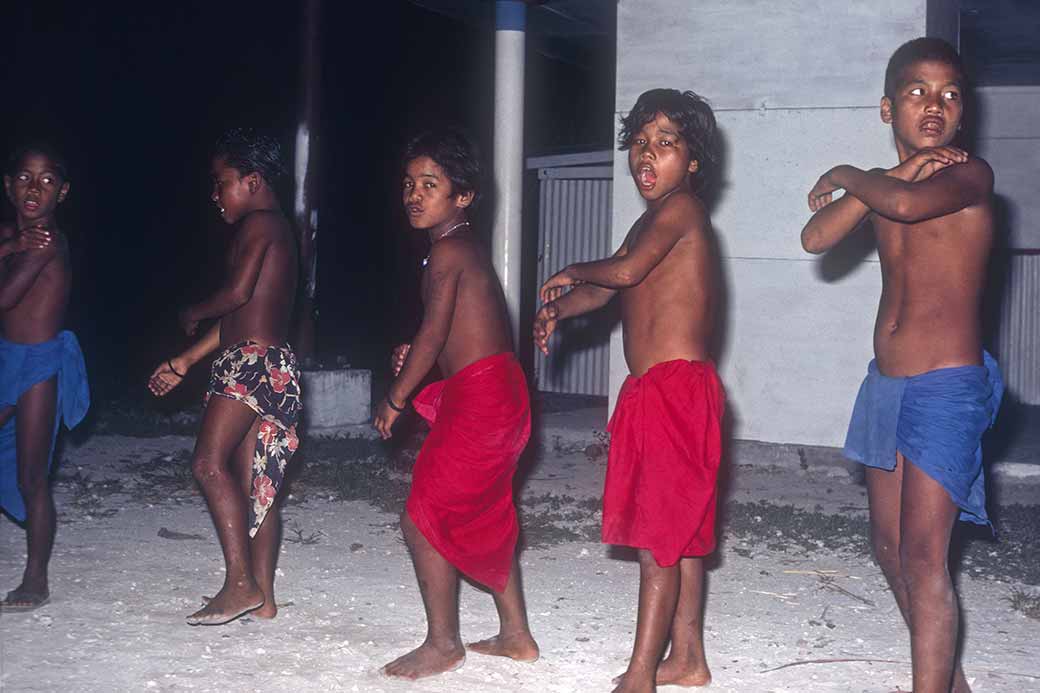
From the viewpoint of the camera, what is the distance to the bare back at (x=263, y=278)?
4422 mm

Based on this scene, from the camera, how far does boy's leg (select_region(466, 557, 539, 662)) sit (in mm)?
4148

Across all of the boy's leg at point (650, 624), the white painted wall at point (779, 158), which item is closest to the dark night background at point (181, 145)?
the white painted wall at point (779, 158)

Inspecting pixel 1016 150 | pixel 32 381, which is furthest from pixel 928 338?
pixel 1016 150

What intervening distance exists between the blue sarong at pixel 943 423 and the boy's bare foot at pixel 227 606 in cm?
215

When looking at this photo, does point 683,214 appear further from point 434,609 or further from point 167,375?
point 167,375

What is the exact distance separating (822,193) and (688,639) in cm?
144

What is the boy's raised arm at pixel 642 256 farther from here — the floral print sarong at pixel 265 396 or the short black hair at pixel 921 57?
the floral print sarong at pixel 265 396

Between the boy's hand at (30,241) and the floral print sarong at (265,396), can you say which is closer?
the floral print sarong at (265,396)

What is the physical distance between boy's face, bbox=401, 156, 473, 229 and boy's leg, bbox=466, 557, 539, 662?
1157 millimetres

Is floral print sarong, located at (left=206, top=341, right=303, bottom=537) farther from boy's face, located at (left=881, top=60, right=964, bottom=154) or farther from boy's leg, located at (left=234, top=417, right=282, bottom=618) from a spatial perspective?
boy's face, located at (left=881, top=60, right=964, bottom=154)

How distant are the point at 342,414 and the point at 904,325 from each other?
6447 mm

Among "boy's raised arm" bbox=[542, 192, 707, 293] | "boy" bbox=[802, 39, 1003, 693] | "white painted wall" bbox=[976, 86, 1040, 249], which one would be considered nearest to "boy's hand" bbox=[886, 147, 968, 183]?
"boy" bbox=[802, 39, 1003, 693]

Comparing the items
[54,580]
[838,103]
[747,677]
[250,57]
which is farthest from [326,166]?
[747,677]

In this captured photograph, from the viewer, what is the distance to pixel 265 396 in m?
4.39
